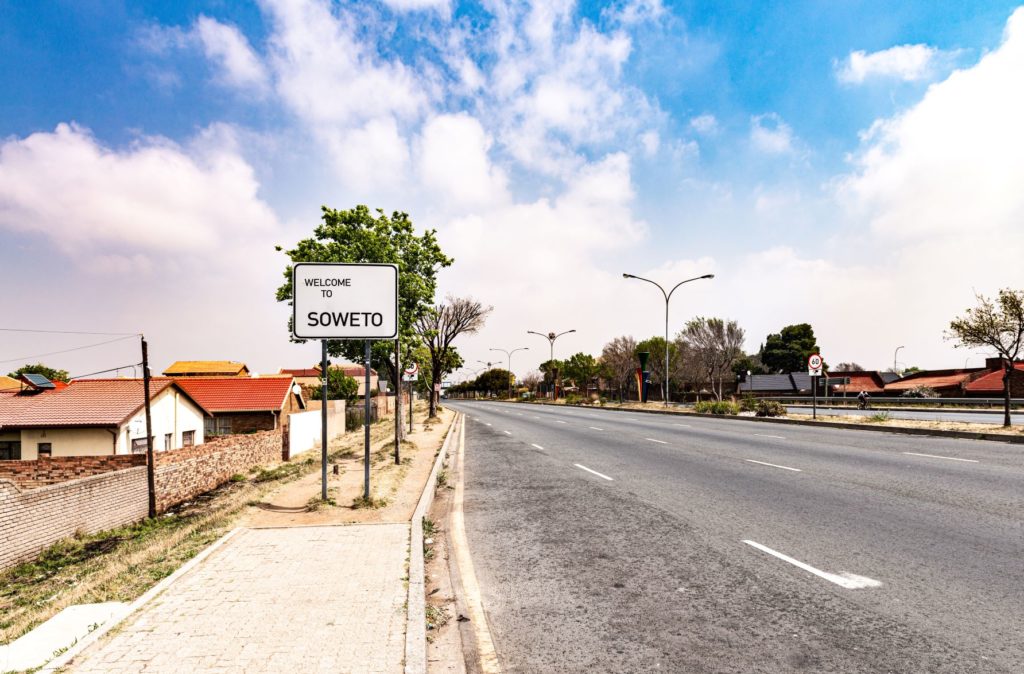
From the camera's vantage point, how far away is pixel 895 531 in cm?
705

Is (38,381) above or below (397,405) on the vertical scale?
above

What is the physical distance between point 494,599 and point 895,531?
513 cm

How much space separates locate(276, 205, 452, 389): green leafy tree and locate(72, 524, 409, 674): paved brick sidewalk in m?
9.77

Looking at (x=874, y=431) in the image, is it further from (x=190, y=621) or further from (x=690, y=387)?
(x=690, y=387)

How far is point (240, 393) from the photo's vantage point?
3653 centimetres

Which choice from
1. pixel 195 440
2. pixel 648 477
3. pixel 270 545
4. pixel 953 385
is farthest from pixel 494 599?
pixel 953 385

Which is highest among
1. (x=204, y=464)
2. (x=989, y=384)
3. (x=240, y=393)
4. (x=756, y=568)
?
(x=240, y=393)

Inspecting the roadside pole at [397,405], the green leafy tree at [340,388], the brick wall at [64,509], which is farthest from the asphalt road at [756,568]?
the green leafy tree at [340,388]

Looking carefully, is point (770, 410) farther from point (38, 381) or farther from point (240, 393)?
point (38, 381)

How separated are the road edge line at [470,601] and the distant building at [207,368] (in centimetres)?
6635

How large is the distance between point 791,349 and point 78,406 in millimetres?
102693

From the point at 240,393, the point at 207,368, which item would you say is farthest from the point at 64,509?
the point at 207,368

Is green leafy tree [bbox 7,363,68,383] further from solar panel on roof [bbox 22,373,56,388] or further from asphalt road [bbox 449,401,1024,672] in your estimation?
asphalt road [bbox 449,401,1024,672]

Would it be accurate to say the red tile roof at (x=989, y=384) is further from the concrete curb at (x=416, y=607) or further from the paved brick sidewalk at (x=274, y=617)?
the paved brick sidewalk at (x=274, y=617)
